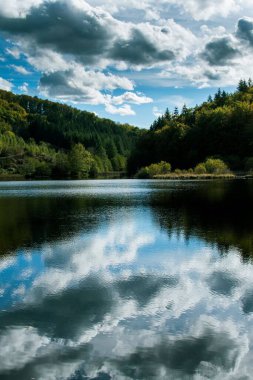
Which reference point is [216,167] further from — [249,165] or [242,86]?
[242,86]

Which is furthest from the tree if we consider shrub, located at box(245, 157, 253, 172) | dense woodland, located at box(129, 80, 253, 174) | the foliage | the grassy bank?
shrub, located at box(245, 157, 253, 172)

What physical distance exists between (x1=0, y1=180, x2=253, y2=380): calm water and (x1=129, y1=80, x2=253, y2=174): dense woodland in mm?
97034

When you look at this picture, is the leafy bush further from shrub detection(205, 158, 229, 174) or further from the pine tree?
the pine tree

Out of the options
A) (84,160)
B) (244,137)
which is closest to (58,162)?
(84,160)

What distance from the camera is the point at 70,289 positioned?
480 inches

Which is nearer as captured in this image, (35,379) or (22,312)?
(35,379)

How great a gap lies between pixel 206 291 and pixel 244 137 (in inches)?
4760

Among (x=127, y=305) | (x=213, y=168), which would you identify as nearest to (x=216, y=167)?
(x=213, y=168)

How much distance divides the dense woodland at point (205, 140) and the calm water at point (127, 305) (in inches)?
3820

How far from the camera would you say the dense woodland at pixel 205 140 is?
126188 mm

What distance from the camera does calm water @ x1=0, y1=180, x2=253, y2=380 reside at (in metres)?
7.44

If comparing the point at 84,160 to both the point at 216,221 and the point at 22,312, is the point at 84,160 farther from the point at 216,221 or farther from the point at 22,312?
the point at 22,312

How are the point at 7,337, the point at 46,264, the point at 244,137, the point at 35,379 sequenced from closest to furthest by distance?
the point at 35,379
the point at 7,337
the point at 46,264
the point at 244,137

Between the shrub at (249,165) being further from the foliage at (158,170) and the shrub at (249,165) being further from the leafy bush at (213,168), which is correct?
the foliage at (158,170)
